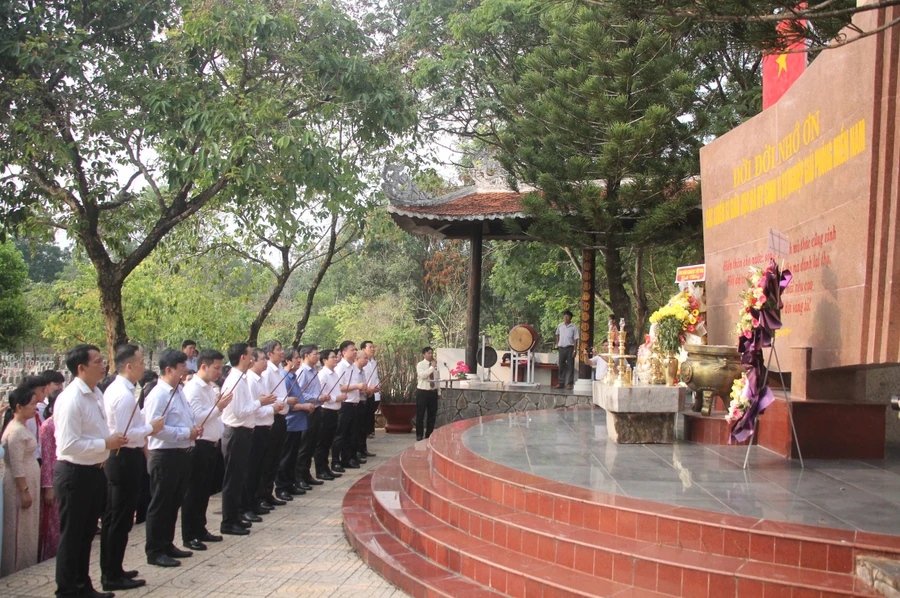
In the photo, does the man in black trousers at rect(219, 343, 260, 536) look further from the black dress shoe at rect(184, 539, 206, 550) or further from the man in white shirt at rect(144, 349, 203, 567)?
the man in white shirt at rect(144, 349, 203, 567)

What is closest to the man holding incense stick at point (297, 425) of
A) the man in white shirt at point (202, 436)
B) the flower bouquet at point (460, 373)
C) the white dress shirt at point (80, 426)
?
the man in white shirt at point (202, 436)

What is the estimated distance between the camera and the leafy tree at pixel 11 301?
67.6ft

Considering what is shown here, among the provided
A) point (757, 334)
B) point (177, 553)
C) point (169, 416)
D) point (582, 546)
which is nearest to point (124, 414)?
point (169, 416)

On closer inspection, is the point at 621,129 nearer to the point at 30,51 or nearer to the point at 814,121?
the point at 814,121

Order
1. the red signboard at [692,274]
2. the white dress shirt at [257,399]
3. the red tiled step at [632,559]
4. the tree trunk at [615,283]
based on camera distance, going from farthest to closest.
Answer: the tree trunk at [615,283]
the red signboard at [692,274]
the white dress shirt at [257,399]
the red tiled step at [632,559]

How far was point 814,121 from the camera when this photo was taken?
6285mm

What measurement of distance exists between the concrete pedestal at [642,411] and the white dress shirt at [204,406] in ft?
11.2

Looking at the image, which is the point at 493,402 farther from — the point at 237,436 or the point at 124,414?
the point at 124,414

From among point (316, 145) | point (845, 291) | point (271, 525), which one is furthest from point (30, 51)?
point (845, 291)

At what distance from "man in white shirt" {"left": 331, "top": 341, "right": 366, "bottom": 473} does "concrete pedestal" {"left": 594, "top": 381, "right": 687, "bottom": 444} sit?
3.55 m

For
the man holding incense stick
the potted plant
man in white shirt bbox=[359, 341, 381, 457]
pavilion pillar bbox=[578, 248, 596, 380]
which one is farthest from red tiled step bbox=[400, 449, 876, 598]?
pavilion pillar bbox=[578, 248, 596, 380]

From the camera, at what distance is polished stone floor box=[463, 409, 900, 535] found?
4.52m

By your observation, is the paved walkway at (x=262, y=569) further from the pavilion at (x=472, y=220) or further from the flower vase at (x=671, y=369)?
the pavilion at (x=472, y=220)

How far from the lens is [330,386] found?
30.2 feet
